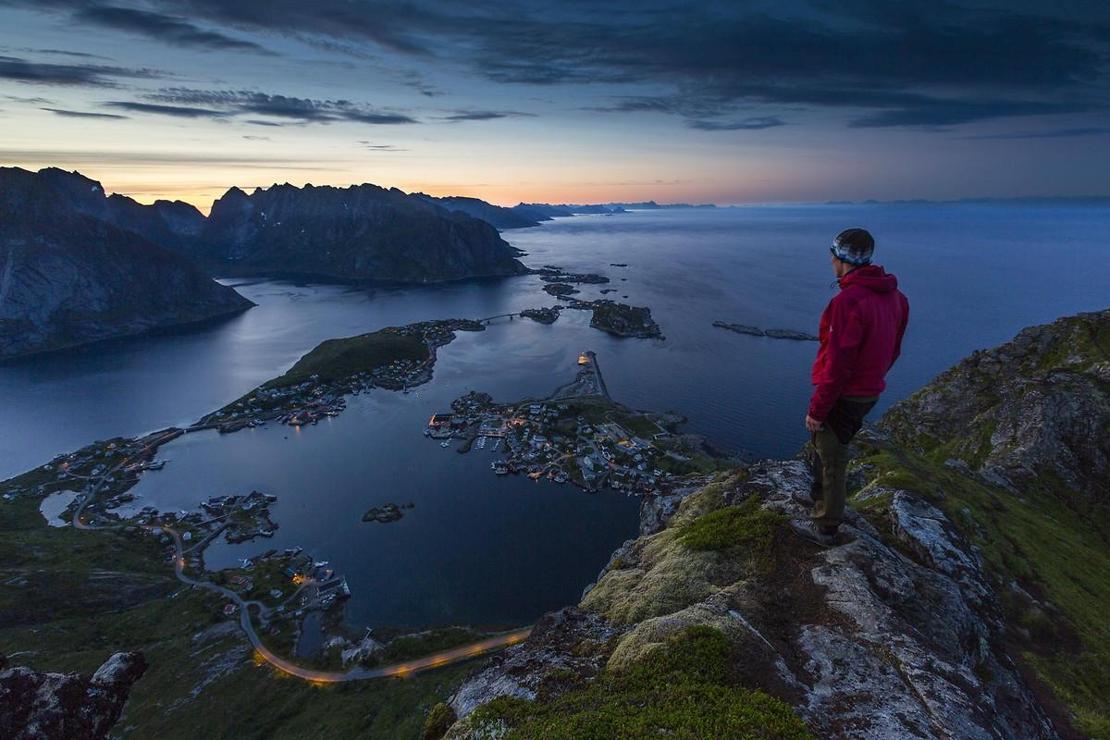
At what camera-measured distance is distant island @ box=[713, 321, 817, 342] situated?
159125 mm

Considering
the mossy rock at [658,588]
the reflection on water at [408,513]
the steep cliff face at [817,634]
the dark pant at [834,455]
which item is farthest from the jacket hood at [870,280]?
the reflection on water at [408,513]

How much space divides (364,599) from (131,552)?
3941cm

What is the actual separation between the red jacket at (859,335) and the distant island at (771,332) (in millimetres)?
163970

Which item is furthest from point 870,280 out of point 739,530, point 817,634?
point 739,530

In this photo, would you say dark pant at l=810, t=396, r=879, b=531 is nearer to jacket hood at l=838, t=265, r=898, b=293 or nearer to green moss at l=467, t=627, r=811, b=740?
jacket hood at l=838, t=265, r=898, b=293

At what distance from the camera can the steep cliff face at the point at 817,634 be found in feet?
25.5

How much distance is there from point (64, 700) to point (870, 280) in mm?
64550

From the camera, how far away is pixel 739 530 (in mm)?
13844

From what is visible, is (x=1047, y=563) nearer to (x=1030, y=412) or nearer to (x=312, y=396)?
(x=1030, y=412)

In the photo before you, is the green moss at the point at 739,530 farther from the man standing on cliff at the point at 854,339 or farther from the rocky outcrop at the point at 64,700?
the rocky outcrop at the point at 64,700

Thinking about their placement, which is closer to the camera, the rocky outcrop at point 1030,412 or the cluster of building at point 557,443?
the rocky outcrop at point 1030,412

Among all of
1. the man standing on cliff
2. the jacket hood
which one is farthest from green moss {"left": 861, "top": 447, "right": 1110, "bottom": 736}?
the jacket hood

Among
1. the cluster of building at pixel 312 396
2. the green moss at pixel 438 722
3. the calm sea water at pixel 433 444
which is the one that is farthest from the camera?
the cluster of building at pixel 312 396

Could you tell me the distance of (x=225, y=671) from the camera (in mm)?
50781
